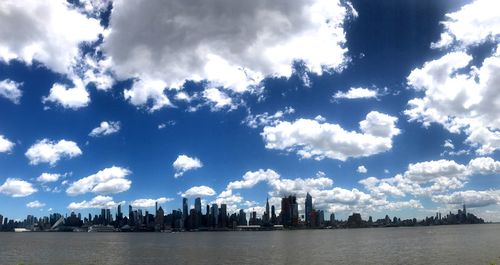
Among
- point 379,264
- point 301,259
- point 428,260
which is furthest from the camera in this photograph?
point 301,259

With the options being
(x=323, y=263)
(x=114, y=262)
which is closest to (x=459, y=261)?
(x=323, y=263)

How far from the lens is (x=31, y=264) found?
5315 inches

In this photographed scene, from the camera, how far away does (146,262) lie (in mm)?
141875

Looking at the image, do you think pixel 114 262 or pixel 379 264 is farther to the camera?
pixel 114 262

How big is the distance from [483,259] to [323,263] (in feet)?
145

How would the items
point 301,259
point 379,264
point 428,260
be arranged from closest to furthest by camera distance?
point 379,264 → point 428,260 → point 301,259

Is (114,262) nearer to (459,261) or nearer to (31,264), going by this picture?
(31,264)

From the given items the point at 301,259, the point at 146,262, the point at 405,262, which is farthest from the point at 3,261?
the point at 405,262

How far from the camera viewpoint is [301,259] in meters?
146

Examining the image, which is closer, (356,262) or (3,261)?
(356,262)

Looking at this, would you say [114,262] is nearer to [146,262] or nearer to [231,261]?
[146,262]

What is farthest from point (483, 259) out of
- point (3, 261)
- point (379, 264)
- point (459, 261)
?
point (3, 261)

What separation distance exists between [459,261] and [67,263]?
110 m

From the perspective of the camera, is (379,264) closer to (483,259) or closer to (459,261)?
(459,261)
